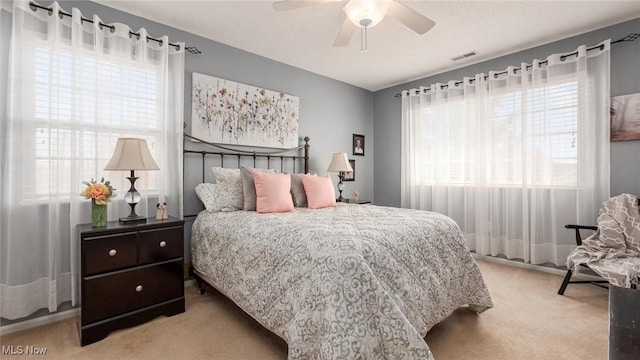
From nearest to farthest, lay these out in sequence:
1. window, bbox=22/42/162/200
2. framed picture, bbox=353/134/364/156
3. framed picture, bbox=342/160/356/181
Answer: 1. window, bbox=22/42/162/200
2. framed picture, bbox=342/160/356/181
3. framed picture, bbox=353/134/364/156

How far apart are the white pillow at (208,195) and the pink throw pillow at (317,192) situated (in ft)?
2.94

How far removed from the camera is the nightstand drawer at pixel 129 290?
195cm

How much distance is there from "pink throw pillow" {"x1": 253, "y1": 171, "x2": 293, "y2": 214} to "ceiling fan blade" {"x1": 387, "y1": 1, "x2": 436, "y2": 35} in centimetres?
165

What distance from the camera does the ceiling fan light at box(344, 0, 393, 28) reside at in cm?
177

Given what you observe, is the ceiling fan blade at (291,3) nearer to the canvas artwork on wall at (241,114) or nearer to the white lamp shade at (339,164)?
the canvas artwork on wall at (241,114)

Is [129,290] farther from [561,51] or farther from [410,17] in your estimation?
[561,51]

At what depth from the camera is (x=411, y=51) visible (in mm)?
3469

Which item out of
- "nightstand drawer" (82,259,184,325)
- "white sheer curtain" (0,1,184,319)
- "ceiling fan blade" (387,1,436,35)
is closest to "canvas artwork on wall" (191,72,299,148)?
"white sheer curtain" (0,1,184,319)

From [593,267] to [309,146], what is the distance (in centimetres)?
312

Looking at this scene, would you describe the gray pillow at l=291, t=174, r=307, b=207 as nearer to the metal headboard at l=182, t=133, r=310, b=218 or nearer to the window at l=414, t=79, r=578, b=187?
the metal headboard at l=182, t=133, r=310, b=218

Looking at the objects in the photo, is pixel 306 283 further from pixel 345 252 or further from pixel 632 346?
pixel 632 346

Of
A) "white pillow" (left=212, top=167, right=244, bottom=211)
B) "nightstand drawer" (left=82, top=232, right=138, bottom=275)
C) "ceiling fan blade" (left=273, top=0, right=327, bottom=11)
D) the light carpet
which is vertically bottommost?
the light carpet

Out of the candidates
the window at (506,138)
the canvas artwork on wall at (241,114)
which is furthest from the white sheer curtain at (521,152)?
the canvas artwork on wall at (241,114)

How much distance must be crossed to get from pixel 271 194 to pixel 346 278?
144 centimetres
